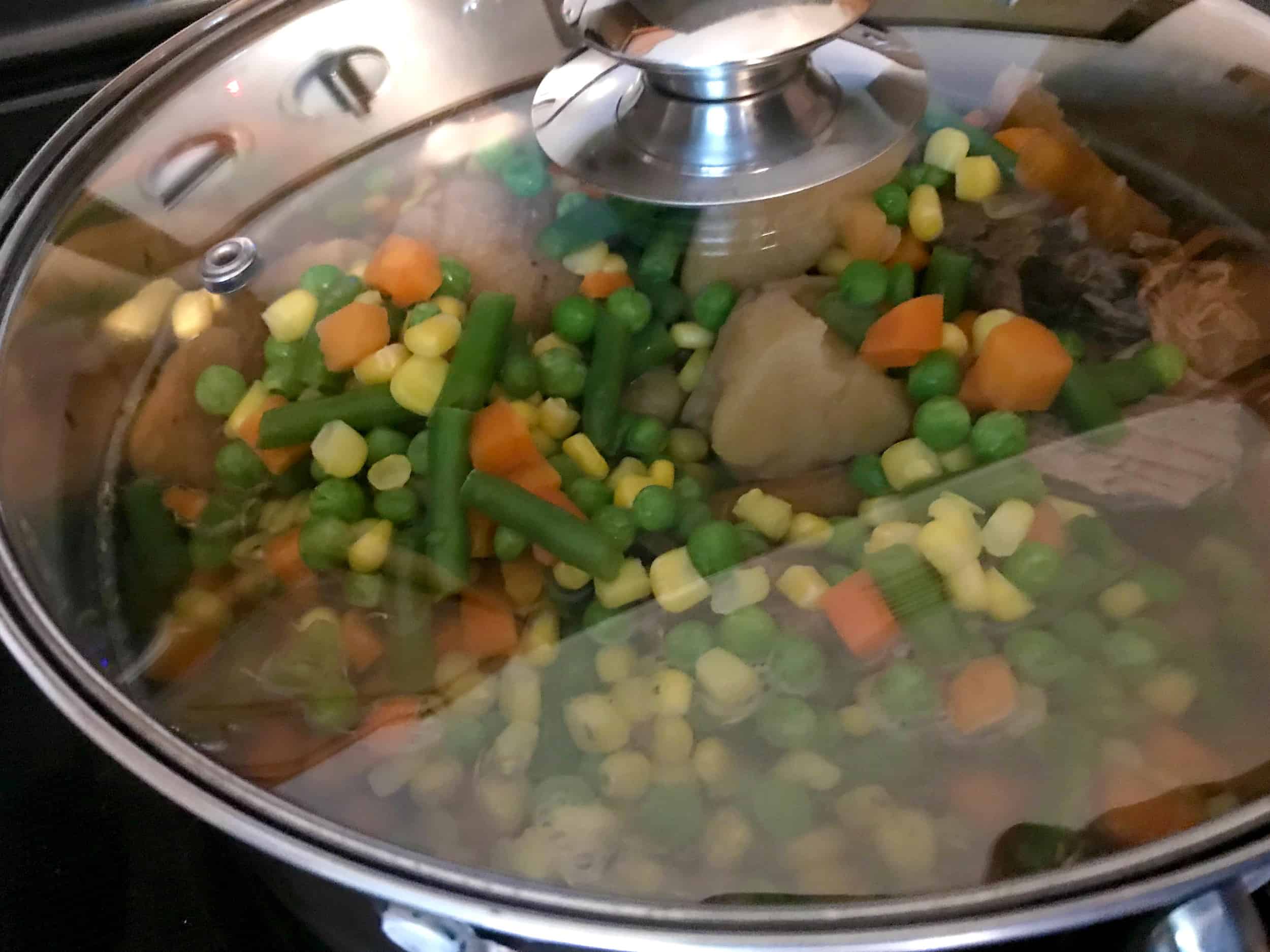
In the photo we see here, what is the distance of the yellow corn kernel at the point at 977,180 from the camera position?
2.99 feet

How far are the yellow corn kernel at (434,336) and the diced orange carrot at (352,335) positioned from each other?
0.11 ft

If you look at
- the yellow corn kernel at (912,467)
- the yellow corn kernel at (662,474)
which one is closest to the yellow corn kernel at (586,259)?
the yellow corn kernel at (662,474)

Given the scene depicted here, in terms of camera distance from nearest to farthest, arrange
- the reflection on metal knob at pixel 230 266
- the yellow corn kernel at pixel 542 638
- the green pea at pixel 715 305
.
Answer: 1. the yellow corn kernel at pixel 542 638
2. the green pea at pixel 715 305
3. the reflection on metal knob at pixel 230 266

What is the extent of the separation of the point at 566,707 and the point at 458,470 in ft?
0.68

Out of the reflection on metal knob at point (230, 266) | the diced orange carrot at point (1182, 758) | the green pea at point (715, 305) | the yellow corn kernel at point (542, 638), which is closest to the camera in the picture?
the diced orange carrot at point (1182, 758)

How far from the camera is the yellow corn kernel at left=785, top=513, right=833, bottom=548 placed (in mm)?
767

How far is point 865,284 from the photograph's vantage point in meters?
0.85

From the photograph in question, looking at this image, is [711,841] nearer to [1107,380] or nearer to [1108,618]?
[1108,618]

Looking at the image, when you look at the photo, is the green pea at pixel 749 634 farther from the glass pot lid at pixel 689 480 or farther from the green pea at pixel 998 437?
the green pea at pixel 998 437

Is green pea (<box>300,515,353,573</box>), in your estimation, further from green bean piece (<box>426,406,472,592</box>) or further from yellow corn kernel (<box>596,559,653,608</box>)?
yellow corn kernel (<box>596,559,653,608</box>)

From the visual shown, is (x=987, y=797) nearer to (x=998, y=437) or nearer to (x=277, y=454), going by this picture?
(x=998, y=437)

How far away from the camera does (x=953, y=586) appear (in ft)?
2.44

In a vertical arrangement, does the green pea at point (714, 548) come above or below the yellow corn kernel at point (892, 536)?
above

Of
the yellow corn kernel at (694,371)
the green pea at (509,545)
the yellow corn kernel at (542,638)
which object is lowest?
the yellow corn kernel at (542,638)
